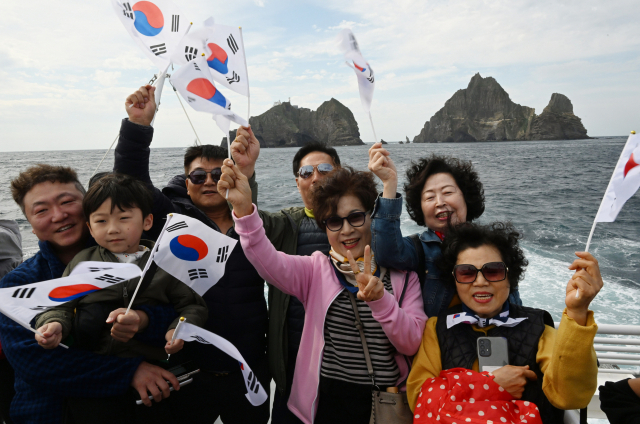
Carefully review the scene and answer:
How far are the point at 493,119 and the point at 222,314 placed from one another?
122694mm

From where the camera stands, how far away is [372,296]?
163 centimetres

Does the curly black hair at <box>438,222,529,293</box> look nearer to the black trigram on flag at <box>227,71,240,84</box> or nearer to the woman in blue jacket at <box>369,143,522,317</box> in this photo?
the woman in blue jacket at <box>369,143,522,317</box>

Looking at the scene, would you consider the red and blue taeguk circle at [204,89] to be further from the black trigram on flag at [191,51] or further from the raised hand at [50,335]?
the raised hand at [50,335]

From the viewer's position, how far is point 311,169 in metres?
2.62

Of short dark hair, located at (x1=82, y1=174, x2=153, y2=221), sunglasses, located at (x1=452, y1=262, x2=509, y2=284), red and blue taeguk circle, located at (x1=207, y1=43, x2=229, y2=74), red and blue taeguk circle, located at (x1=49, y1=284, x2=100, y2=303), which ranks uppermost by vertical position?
red and blue taeguk circle, located at (x1=207, y1=43, x2=229, y2=74)

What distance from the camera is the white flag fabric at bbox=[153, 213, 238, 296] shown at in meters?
1.79

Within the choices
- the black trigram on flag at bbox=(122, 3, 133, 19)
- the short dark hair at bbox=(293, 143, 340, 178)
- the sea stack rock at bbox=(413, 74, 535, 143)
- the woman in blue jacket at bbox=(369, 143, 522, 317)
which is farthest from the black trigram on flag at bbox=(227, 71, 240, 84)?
the sea stack rock at bbox=(413, 74, 535, 143)

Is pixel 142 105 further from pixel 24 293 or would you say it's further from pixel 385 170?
pixel 385 170

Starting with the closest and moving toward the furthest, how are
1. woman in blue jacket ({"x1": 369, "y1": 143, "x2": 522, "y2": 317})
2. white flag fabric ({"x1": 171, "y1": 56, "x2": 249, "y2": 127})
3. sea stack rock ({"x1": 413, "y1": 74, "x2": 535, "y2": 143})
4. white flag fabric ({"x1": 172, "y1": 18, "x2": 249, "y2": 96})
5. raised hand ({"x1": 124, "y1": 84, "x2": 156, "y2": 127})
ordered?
woman in blue jacket ({"x1": 369, "y1": 143, "x2": 522, "y2": 317}) → white flag fabric ({"x1": 171, "y1": 56, "x2": 249, "y2": 127}) → raised hand ({"x1": 124, "y1": 84, "x2": 156, "y2": 127}) → white flag fabric ({"x1": 172, "y1": 18, "x2": 249, "y2": 96}) → sea stack rock ({"x1": 413, "y1": 74, "x2": 535, "y2": 143})

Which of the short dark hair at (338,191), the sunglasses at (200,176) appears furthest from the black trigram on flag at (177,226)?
the sunglasses at (200,176)

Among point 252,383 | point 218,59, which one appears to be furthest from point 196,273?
point 218,59

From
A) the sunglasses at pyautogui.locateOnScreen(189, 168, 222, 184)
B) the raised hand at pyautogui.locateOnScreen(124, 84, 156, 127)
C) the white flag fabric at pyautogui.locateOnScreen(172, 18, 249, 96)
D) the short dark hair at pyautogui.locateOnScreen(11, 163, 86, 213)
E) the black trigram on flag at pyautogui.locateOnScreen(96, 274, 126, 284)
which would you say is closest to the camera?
the black trigram on flag at pyautogui.locateOnScreen(96, 274, 126, 284)

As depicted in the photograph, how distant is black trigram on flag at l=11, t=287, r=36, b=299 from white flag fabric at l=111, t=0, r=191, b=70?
4.94 ft

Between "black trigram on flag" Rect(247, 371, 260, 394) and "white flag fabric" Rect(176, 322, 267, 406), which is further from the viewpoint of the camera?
"black trigram on flag" Rect(247, 371, 260, 394)
